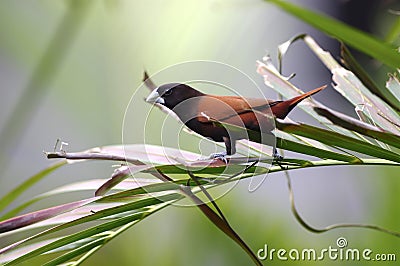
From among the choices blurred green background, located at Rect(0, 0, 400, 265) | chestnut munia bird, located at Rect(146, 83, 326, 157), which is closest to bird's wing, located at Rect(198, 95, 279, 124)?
chestnut munia bird, located at Rect(146, 83, 326, 157)

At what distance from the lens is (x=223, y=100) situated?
0.84 ft

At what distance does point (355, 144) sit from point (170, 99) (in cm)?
9

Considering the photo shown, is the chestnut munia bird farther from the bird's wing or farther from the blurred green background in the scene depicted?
the blurred green background

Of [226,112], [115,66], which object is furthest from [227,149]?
[115,66]

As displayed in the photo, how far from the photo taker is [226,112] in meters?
0.25

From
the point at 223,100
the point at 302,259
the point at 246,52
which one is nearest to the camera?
the point at 223,100

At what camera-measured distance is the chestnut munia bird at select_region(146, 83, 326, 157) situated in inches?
9.6

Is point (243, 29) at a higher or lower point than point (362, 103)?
higher

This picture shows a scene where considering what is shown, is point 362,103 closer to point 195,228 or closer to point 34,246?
point 34,246

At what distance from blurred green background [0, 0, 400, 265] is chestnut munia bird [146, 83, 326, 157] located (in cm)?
72

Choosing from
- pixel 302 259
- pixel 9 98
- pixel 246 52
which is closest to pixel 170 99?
pixel 302 259

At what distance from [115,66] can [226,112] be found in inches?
35.9

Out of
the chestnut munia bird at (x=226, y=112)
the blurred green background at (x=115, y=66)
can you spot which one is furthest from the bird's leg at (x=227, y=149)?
the blurred green background at (x=115, y=66)

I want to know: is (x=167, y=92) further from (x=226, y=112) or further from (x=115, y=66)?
(x=115, y=66)
